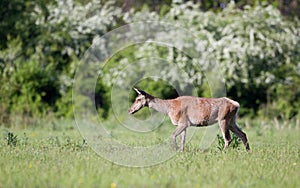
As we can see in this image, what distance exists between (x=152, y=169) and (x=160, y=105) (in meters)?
2.51

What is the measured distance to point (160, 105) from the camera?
10797 mm

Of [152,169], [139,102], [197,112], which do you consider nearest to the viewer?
[152,169]

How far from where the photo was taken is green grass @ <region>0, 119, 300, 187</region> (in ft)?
23.9

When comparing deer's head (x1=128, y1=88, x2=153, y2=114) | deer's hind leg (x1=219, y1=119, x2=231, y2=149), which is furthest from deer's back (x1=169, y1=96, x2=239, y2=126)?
deer's head (x1=128, y1=88, x2=153, y2=114)

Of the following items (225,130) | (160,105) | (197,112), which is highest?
(160,105)

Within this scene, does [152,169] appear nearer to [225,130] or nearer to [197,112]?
[197,112]

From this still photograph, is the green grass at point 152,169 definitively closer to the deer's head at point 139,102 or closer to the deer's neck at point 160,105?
the deer's neck at point 160,105

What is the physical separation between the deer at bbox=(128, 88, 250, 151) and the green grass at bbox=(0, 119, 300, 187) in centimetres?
37

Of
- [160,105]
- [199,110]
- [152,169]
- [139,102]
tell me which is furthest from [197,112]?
[152,169]

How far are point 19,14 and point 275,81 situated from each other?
991 cm

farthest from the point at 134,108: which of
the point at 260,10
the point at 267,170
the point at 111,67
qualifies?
the point at 260,10

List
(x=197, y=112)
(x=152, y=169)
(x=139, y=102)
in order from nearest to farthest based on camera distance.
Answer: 1. (x=152, y=169)
2. (x=197, y=112)
3. (x=139, y=102)

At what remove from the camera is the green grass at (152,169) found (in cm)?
729

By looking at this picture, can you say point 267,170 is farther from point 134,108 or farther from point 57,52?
point 57,52
